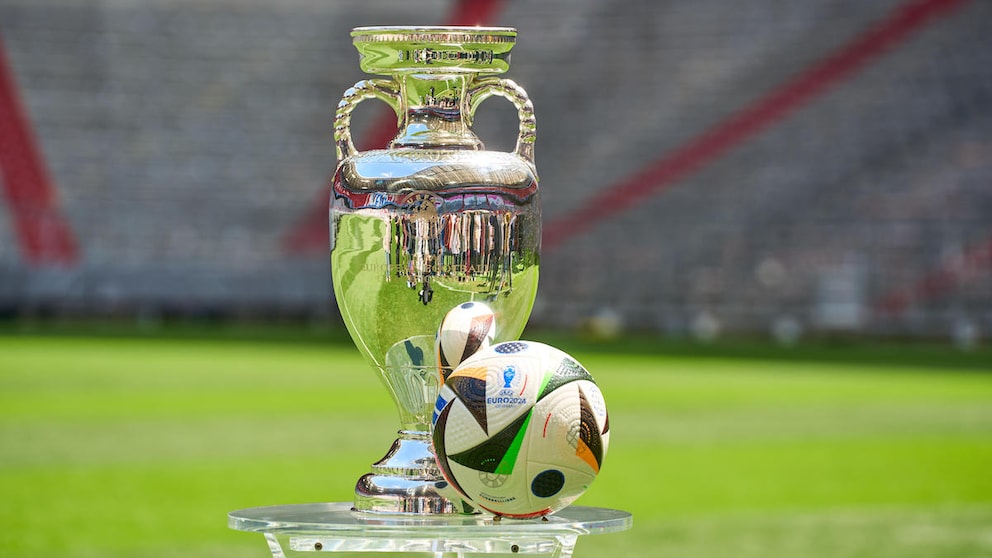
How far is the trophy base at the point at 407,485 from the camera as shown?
13.9 feet

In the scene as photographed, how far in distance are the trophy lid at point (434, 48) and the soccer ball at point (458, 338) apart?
2.21 ft

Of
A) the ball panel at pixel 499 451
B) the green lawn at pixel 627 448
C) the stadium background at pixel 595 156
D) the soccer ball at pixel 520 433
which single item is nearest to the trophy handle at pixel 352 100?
the soccer ball at pixel 520 433

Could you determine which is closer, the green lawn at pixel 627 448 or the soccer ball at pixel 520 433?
the soccer ball at pixel 520 433

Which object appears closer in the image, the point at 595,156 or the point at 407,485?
the point at 407,485

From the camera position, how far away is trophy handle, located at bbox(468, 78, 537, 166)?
4.41m

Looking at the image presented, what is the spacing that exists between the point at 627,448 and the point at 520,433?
10335 mm

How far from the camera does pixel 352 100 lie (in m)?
4.47

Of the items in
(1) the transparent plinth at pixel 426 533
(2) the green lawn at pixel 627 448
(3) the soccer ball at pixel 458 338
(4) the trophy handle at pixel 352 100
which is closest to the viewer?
(1) the transparent plinth at pixel 426 533

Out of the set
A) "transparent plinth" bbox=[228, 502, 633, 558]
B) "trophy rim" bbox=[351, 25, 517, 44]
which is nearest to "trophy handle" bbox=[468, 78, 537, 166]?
"trophy rim" bbox=[351, 25, 517, 44]

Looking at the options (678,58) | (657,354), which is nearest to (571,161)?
(678,58)

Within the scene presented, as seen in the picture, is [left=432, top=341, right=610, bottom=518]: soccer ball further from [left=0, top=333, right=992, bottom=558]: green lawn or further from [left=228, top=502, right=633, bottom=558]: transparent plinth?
[left=0, top=333, right=992, bottom=558]: green lawn

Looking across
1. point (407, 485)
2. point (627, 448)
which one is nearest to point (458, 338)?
point (407, 485)

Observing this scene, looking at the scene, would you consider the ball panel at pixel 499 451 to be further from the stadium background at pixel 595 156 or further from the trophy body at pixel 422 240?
the stadium background at pixel 595 156

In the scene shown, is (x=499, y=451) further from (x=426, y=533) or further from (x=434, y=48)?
(x=434, y=48)
